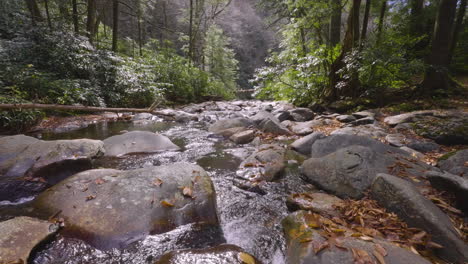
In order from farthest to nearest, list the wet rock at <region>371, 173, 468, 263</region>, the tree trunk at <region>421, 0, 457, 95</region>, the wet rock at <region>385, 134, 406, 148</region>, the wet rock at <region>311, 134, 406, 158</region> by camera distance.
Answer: the tree trunk at <region>421, 0, 457, 95</region> → the wet rock at <region>385, 134, 406, 148</region> → the wet rock at <region>311, 134, 406, 158</region> → the wet rock at <region>371, 173, 468, 263</region>

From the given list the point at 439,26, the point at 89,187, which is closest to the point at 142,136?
the point at 89,187

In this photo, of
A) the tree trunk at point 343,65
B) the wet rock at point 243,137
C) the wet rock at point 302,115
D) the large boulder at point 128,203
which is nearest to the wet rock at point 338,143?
the wet rock at point 243,137

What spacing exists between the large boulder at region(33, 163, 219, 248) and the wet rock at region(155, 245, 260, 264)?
0.35m

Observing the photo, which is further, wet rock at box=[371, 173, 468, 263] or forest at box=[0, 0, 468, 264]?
forest at box=[0, 0, 468, 264]

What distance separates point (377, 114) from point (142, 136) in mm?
6334

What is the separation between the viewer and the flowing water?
5.99 ft

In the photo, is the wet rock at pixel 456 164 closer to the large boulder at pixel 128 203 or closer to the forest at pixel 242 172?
the forest at pixel 242 172

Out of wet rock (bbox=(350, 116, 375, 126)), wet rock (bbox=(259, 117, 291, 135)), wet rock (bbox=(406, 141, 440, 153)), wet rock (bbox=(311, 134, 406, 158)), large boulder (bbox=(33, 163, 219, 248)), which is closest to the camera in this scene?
large boulder (bbox=(33, 163, 219, 248))

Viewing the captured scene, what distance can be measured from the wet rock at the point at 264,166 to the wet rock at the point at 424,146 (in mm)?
2388

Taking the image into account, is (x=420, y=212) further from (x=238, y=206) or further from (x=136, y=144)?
(x=136, y=144)

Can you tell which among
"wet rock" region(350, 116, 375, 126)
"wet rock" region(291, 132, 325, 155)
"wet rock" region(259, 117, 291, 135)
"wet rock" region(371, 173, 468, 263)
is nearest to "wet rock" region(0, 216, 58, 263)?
"wet rock" region(371, 173, 468, 263)

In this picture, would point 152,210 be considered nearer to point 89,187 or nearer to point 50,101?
point 89,187

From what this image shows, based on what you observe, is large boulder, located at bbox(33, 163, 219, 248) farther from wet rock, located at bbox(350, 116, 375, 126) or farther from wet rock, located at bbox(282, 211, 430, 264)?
wet rock, located at bbox(350, 116, 375, 126)

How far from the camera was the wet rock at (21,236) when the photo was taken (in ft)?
5.12
